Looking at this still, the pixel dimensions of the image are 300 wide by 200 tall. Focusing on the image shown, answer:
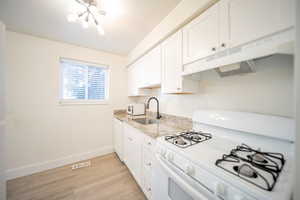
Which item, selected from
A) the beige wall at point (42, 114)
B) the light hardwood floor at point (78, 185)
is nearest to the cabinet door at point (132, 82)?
the beige wall at point (42, 114)

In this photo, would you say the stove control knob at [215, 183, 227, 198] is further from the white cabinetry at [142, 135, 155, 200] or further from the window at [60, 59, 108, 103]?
the window at [60, 59, 108, 103]

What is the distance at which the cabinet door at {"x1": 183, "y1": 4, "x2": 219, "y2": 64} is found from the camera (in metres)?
0.95

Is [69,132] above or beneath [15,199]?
above

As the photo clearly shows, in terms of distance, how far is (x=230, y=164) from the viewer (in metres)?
0.63

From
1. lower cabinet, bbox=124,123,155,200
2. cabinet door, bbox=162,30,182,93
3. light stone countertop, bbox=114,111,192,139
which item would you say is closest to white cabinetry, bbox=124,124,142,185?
lower cabinet, bbox=124,123,155,200

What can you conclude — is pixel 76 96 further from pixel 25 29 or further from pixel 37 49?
pixel 25 29

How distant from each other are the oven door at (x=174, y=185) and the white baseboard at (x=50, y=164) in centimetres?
182

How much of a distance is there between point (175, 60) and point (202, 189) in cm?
125

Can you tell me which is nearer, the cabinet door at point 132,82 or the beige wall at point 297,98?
the beige wall at point 297,98

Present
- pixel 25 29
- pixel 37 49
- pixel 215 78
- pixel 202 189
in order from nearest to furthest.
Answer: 1. pixel 202 189
2. pixel 215 78
3. pixel 25 29
4. pixel 37 49

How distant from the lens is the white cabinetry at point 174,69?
126 cm

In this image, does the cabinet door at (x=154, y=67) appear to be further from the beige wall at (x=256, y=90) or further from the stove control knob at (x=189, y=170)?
the stove control knob at (x=189, y=170)

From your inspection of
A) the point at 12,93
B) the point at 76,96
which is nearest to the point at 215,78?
the point at 76,96

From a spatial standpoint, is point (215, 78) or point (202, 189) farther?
point (215, 78)
